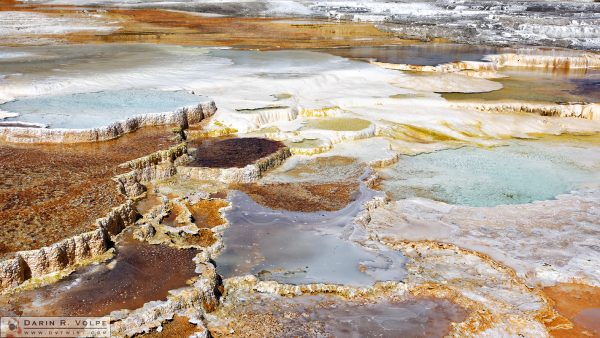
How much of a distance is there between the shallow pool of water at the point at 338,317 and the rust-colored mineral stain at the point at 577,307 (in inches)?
33.6

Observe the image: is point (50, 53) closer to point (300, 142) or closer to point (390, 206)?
point (300, 142)

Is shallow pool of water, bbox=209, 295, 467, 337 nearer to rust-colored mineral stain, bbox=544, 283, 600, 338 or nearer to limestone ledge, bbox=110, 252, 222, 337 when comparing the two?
limestone ledge, bbox=110, 252, 222, 337

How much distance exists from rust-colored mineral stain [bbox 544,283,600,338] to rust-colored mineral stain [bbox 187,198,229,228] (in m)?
3.20

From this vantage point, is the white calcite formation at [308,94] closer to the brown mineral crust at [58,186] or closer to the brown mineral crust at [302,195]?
the brown mineral crust at [58,186]

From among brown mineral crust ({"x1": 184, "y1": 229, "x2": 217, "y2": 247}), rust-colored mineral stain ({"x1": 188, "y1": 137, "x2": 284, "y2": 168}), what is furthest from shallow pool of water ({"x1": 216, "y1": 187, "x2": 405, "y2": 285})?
rust-colored mineral stain ({"x1": 188, "y1": 137, "x2": 284, "y2": 168})

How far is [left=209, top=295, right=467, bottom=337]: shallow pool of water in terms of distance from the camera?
4.20 meters

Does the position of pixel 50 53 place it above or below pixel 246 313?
above

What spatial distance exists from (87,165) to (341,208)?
294 cm

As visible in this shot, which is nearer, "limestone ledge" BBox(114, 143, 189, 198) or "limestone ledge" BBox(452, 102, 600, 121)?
"limestone ledge" BBox(114, 143, 189, 198)

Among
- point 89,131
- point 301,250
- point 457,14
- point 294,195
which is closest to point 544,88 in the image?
point 294,195

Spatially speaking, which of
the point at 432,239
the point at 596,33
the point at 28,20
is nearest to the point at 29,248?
the point at 432,239

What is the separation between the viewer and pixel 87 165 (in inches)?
257

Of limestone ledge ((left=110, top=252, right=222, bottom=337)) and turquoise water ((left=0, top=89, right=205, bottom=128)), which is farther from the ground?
turquoise water ((left=0, top=89, right=205, bottom=128))

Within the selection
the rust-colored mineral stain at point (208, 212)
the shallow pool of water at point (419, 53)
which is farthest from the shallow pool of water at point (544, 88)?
the rust-colored mineral stain at point (208, 212)
